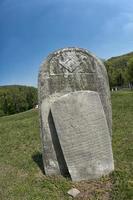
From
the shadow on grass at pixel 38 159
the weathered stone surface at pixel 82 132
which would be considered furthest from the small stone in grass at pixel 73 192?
the shadow on grass at pixel 38 159

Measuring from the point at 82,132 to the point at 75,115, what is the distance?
369mm

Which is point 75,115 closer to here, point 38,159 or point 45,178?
point 45,178

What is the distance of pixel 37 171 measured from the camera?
6.95 m

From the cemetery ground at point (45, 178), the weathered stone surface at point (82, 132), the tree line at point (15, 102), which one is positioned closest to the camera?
the cemetery ground at point (45, 178)

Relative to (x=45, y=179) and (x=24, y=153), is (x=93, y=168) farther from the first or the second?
(x=24, y=153)

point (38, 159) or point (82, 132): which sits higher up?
point (82, 132)

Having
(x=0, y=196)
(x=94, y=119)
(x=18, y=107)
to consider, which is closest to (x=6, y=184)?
(x=0, y=196)

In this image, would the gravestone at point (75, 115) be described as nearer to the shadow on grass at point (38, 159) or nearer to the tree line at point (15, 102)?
the shadow on grass at point (38, 159)

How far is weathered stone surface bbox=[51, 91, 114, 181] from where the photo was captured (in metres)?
6.07

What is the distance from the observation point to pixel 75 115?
239 inches

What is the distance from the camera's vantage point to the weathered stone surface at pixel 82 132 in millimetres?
6066

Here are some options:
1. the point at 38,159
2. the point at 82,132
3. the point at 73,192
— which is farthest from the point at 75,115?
the point at 38,159

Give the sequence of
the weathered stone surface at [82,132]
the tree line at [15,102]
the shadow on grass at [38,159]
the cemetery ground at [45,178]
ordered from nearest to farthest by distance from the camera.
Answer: the cemetery ground at [45,178], the weathered stone surface at [82,132], the shadow on grass at [38,159], the tree line at [15,102]

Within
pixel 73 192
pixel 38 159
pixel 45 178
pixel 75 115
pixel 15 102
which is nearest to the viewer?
pixel 73 192
